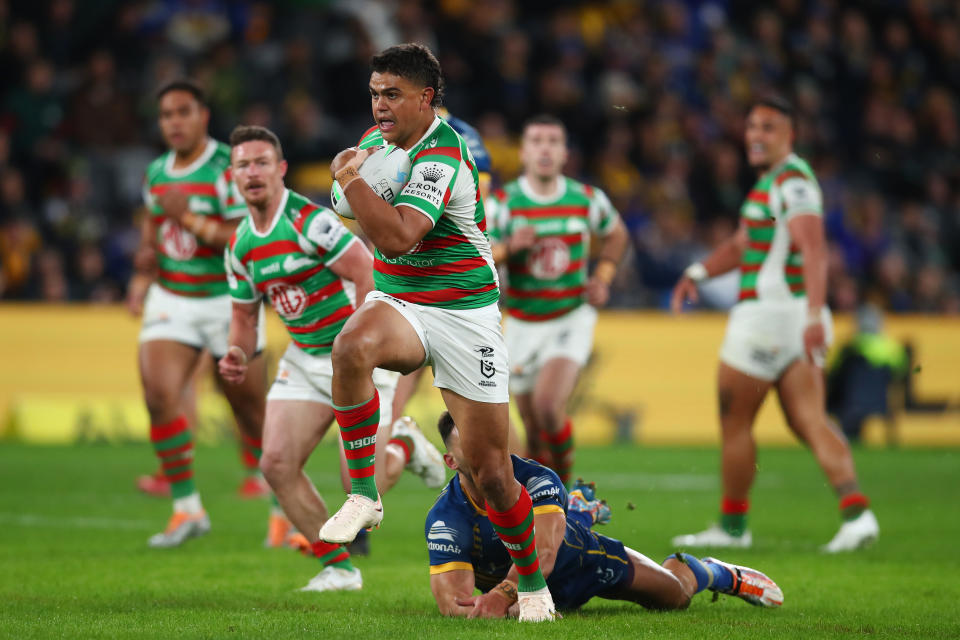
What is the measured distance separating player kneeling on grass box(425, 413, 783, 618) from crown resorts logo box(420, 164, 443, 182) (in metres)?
1.16

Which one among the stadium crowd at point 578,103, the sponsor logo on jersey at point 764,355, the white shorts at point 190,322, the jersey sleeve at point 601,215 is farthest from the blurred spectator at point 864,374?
the white shorts at point 190,322

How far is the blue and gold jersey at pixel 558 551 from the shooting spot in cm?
573

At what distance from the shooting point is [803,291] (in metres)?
9.23

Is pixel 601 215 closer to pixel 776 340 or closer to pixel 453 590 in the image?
pixel 776 340

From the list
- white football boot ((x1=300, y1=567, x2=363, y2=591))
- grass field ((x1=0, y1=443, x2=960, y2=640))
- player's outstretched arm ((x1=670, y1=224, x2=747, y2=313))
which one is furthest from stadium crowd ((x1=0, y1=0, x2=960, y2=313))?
white football boot ((x1=300, y1=567, x2=363, y2=591))

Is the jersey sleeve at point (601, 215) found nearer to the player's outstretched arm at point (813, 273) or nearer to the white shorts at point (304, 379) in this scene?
the player's outstretched arm at point (813, 273)

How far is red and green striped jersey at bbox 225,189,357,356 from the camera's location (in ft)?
23.0

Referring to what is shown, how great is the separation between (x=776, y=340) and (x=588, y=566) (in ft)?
12.5

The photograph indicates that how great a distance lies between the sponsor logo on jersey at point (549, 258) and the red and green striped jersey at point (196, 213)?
7.47 feet

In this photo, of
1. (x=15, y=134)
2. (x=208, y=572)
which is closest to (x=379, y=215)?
(x=208, y=572)

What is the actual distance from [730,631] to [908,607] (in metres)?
1.41

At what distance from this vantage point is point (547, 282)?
9.70m

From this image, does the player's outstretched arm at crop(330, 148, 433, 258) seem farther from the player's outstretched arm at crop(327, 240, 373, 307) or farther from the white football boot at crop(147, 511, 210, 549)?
the white football boot at crop(147, 511, 210, 549)

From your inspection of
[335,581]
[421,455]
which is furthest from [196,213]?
[335,581]
